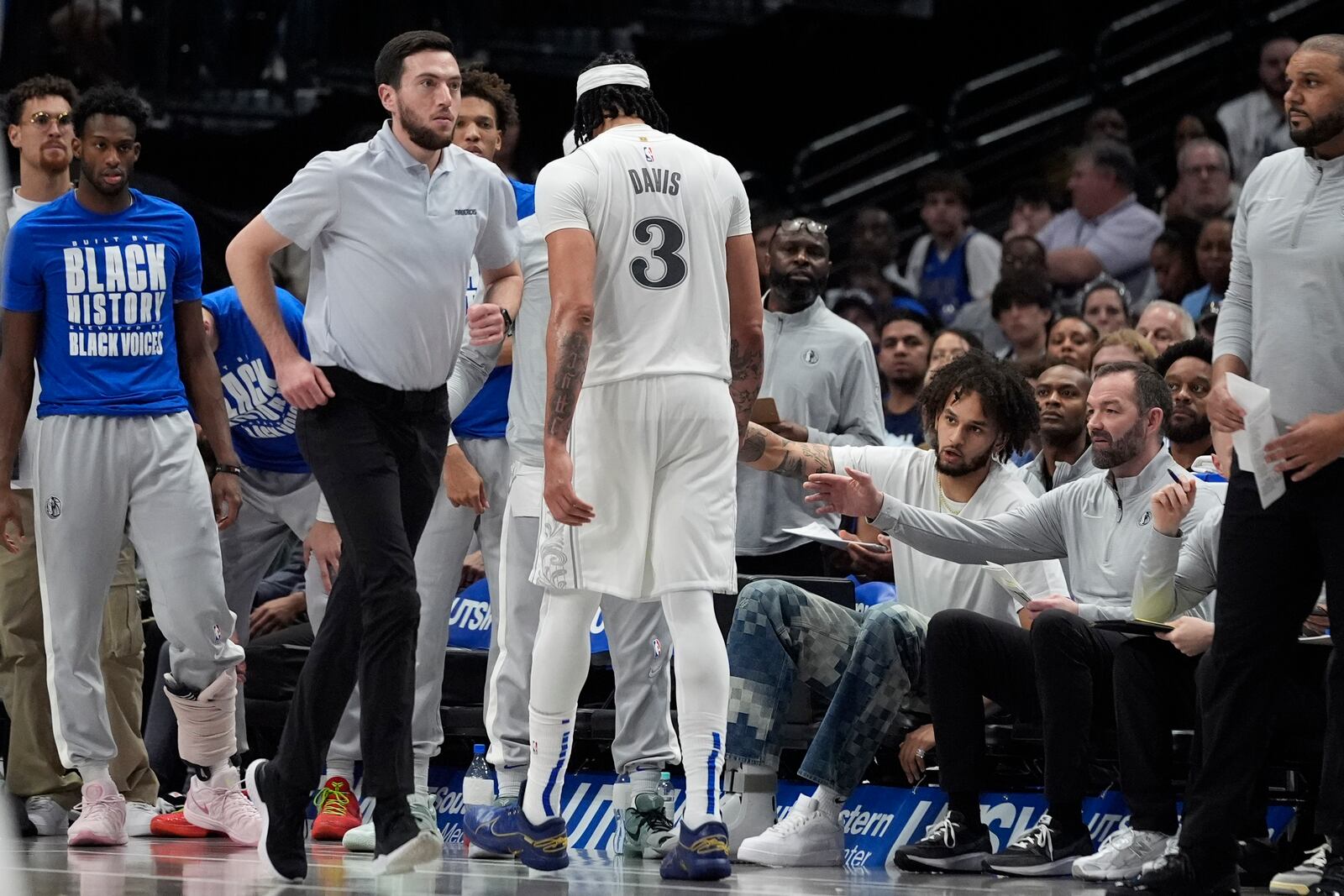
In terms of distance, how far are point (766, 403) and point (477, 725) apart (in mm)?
1587

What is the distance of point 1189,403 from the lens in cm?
648

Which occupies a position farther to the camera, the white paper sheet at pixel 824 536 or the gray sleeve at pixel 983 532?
the white paper sheet at pixel 824 536

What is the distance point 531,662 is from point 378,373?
1.18 metres

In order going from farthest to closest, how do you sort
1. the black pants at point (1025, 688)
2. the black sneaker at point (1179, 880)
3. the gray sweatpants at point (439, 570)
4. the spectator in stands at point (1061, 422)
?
the spectator in stands at point (1061, 422), the gray sweatpants at point (439, 570), the black pants at point (1025, 688), the black sneaker at point (1179, 880)

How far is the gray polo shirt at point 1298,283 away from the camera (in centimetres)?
440

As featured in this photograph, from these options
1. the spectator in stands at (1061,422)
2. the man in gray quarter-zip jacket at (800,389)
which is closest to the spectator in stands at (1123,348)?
the spectator in stands at (1061,422)

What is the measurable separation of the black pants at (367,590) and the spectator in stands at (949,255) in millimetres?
6761

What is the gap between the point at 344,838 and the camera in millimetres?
5707

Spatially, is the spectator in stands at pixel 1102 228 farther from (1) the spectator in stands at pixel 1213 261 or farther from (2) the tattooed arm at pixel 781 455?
(2) the tattooed arm at pixel 781 455

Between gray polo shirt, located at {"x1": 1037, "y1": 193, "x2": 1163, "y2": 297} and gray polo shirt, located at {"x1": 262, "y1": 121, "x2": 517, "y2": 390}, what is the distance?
6465 millimetres

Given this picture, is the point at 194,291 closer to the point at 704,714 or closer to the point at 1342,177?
the point at 704,714

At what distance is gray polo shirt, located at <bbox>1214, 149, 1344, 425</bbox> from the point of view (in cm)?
440

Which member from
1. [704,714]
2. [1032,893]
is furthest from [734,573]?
[1032,893]

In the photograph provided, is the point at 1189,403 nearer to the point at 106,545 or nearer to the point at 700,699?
the point at 700,699
